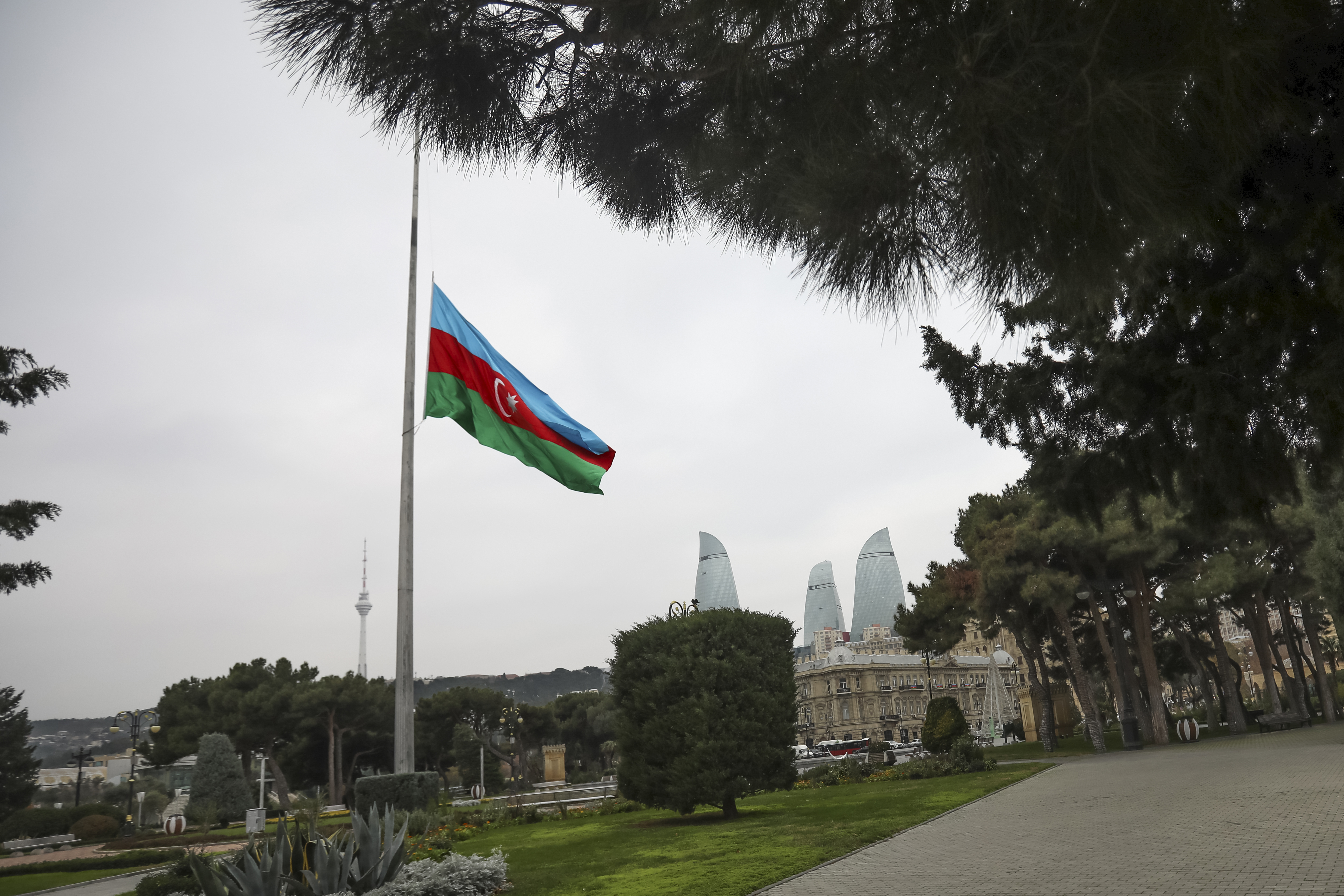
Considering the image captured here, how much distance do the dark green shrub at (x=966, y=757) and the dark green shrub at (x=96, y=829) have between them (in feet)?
86.1

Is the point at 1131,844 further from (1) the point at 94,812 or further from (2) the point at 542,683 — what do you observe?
(2) the point at 542,683

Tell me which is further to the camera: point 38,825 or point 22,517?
point 38,825

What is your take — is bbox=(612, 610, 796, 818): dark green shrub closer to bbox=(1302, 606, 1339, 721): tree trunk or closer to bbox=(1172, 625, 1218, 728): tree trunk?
bbox=(1172, 625, 1218, 728): tree trunk

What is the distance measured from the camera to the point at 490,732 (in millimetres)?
56062

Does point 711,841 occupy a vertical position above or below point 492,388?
below

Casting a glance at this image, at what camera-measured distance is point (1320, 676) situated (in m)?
37.1

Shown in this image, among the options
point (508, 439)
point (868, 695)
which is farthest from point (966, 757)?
point (868, 695)

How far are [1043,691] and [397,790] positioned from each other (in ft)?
98.2

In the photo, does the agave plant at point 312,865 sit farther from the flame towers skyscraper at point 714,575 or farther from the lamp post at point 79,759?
the flame towers skyscraper at point 714,575

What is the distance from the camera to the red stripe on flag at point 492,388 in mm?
12133

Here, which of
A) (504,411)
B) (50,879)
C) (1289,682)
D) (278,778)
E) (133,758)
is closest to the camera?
(504,411)

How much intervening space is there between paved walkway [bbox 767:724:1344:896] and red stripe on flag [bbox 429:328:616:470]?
6.11 metres

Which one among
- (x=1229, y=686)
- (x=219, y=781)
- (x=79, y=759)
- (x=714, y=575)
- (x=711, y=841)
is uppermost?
(x=714, y=575)

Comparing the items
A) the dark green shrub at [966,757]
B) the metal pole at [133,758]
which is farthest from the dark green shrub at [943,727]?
the metal pole at [133,758]
